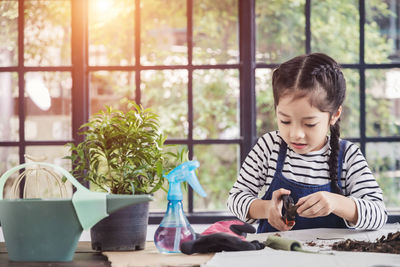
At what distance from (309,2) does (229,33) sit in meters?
0.40

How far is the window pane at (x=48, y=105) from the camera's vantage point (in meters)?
2.60

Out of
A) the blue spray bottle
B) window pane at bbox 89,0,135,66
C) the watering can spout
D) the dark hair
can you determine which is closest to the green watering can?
the watering can spout

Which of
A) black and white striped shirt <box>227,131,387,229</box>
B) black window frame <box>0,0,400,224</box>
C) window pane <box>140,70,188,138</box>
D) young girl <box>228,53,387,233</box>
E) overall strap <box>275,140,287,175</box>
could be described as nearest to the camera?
young girl <box>228,53,387,233</box>

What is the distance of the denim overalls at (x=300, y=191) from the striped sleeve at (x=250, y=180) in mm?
48

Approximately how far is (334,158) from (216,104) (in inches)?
40.5

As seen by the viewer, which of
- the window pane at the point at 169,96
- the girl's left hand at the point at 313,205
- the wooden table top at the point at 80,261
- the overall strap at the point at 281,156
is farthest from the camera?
the window pane at the point at 169,96

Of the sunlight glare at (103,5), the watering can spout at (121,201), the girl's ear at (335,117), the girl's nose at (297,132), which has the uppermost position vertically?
the sunlight glare at (103,5)

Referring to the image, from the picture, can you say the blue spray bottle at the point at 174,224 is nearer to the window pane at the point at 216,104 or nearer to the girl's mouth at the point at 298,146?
the girl's mouth at the point at 298,146

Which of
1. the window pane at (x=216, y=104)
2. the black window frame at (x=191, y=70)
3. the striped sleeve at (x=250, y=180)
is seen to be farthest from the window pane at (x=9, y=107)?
the striped sleeve at (x=250, y=180)

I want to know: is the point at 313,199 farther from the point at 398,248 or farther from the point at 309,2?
the point at 309,2

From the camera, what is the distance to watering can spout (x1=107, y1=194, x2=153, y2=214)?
118cm

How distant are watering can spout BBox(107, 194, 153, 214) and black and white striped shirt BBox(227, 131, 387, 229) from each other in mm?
510

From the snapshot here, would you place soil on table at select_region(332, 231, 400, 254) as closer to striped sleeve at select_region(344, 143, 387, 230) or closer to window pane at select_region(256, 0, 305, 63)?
striped sleeve at select_region(344, 143, 387, 230)

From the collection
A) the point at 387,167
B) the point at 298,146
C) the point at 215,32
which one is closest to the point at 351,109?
the point at 387,167
